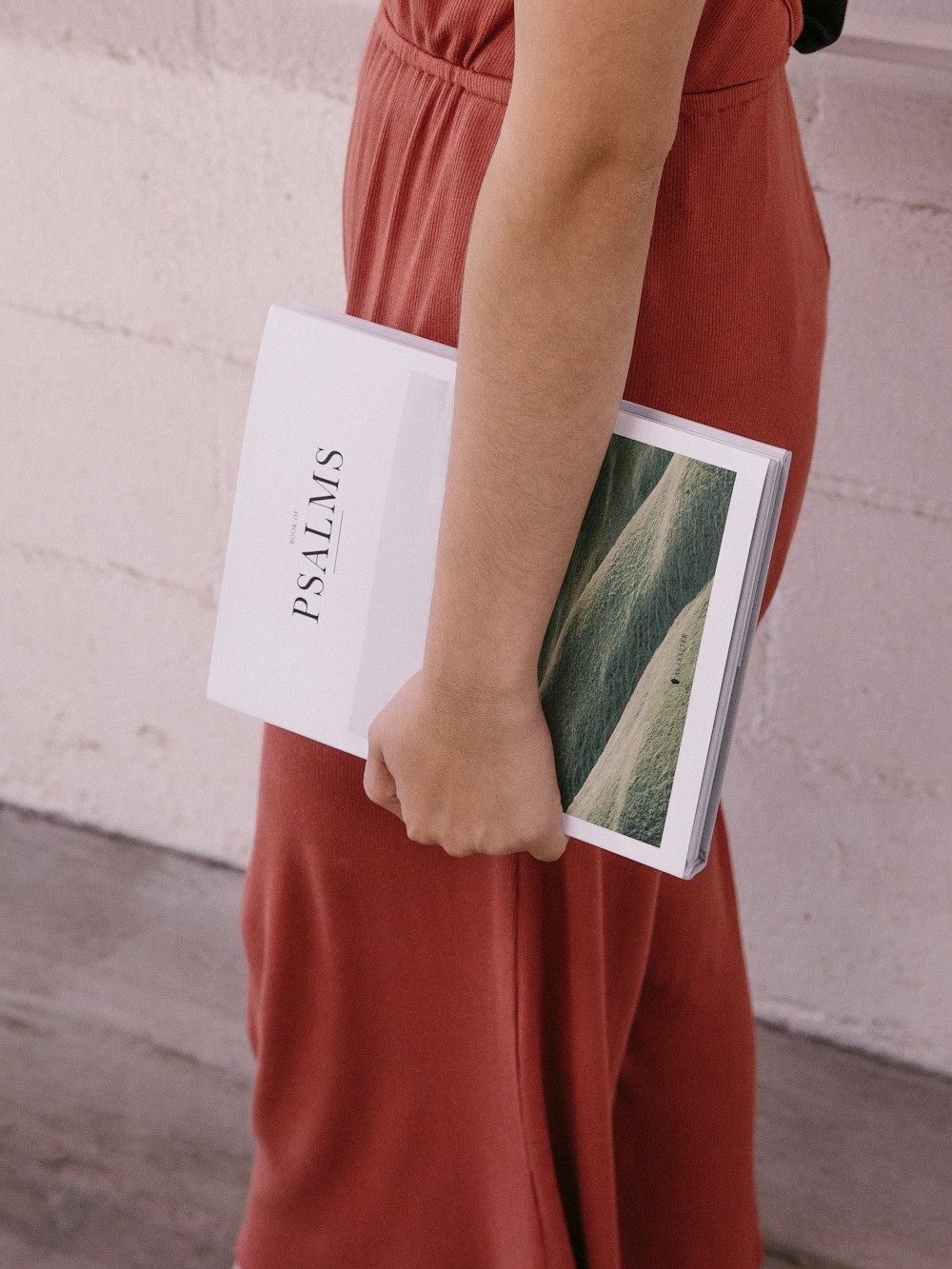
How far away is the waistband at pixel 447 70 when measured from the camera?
57 centimetres

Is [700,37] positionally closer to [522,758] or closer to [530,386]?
[530,386]

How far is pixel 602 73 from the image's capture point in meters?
0.44

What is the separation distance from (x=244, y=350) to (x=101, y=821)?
684mm

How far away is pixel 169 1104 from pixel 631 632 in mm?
917

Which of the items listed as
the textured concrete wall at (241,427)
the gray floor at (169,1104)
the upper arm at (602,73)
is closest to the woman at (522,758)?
the upper arm at (602,73)

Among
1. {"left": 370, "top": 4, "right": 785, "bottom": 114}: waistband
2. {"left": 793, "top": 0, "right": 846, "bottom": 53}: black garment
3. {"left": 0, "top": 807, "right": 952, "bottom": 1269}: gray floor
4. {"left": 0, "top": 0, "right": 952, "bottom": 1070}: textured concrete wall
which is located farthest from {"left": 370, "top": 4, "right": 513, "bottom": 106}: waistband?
{"left": 0, "top": 807, "right": 952, "bottom": 1269}: gray floor

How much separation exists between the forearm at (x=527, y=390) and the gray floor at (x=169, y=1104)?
834mm

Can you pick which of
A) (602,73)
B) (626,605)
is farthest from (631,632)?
(602,73)

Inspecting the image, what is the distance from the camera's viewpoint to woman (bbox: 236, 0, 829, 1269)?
48 cm

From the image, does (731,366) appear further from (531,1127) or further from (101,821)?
(101,821)

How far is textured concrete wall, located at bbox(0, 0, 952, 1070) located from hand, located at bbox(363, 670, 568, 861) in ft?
2.10

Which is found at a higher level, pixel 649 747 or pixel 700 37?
pixel 700 37

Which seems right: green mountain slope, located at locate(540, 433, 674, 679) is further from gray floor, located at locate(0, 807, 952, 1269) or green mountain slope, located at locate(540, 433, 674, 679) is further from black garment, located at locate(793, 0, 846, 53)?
gray floor, located at locate(0, 807, 952, 1269)

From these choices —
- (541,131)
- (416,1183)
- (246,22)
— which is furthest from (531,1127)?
(246,22)
